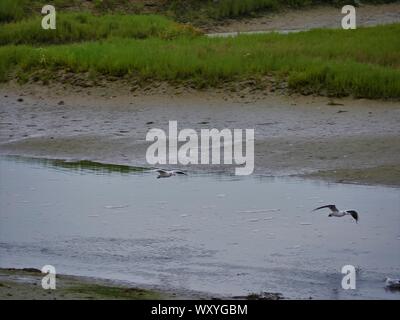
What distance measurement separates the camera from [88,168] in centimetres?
1382

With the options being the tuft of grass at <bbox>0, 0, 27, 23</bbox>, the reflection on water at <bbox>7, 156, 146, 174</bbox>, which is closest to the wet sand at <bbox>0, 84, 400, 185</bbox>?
the reflection on water at <bbox>7, 156, 146, 174</bbox>

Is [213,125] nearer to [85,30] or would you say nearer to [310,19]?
[85,30]

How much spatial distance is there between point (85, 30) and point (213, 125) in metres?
7.40

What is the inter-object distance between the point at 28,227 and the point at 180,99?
20.5 ft

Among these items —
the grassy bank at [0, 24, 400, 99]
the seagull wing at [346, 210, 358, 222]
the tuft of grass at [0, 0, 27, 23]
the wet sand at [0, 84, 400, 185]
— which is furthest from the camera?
the tuft of grass at [0, 0, 27, 23]

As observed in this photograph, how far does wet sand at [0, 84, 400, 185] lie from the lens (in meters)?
13.2

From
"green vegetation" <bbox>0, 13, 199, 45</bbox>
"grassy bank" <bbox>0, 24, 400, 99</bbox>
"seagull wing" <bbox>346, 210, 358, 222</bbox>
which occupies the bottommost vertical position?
"seagull wing" <bbox>346, 210, 358, 222</bbox>

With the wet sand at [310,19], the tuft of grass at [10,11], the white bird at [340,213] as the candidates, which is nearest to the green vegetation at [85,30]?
the tuft of grass at [10,11]

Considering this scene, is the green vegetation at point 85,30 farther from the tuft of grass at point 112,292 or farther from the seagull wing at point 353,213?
the tuft of grass at point 112,292

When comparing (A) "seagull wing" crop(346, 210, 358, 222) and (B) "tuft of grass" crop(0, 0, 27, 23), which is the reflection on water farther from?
(B) "tuft of grass" crop(0, 0, 27, 23)

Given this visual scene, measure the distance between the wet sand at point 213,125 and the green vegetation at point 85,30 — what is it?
3.53m

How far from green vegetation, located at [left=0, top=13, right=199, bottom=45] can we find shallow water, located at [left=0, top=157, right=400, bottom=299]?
8.74 metres

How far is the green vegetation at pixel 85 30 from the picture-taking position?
2156 centimetres

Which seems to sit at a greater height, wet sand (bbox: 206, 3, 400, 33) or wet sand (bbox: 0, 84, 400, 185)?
wet sand (bbox: 206, 3, 400, 33)
